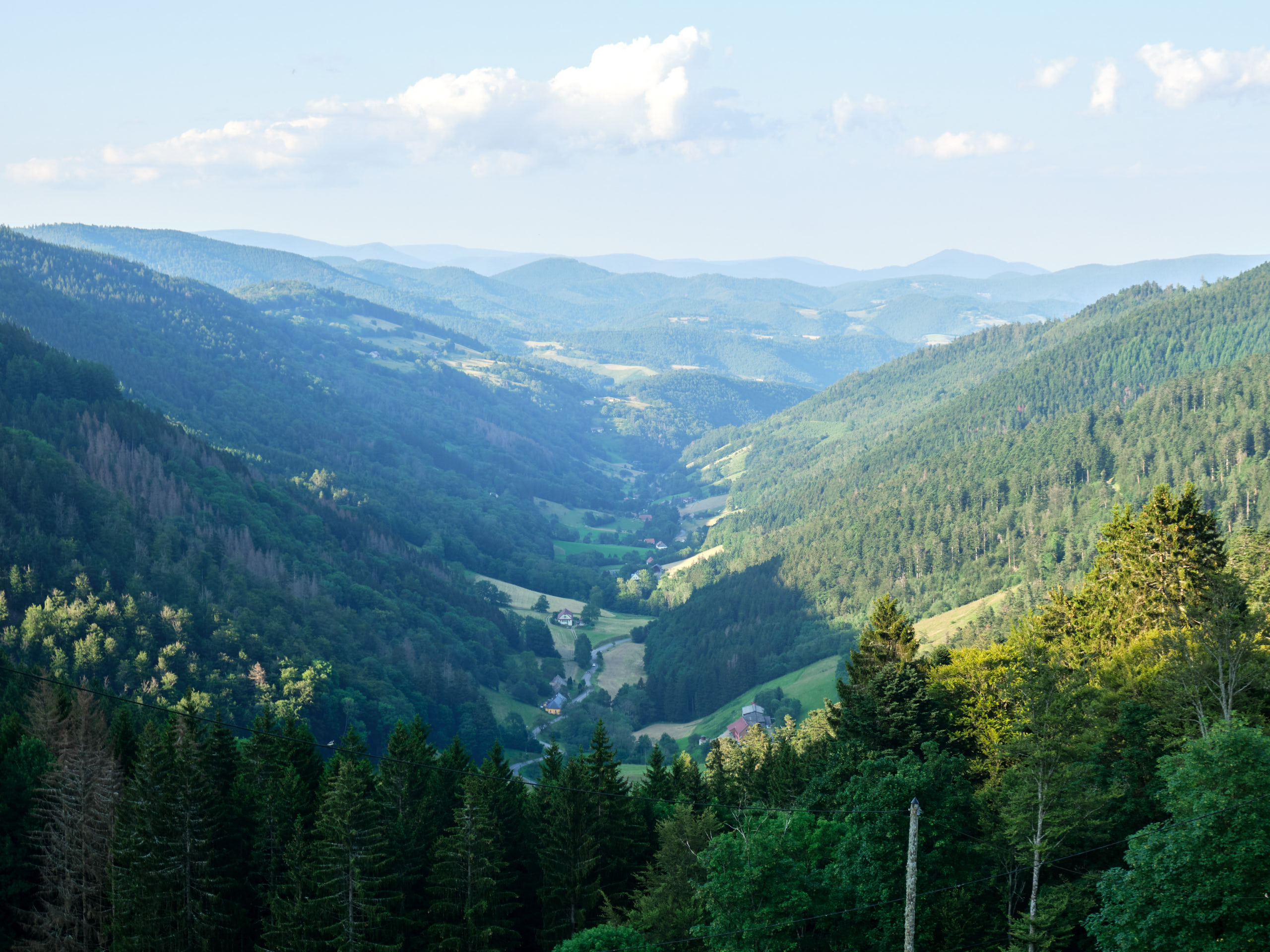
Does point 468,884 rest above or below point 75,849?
below

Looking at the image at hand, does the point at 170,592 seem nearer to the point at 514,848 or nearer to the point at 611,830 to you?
the point at 514,848

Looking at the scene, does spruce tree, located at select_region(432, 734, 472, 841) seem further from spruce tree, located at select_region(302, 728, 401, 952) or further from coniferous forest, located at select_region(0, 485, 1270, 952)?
spruce tree, located at select_region(302, 728, 401, 952)

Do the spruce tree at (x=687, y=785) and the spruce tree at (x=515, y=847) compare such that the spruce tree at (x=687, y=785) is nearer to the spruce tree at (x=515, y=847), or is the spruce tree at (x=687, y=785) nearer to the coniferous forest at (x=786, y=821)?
the coniferous forest at (x=786, y=821)

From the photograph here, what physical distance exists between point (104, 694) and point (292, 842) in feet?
159

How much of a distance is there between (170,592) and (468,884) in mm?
118148

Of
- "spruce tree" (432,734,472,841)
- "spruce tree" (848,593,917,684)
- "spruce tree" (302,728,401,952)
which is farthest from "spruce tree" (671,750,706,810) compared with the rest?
"spruce tree" (302,728,401,952)

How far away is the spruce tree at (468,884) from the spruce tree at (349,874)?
2.90 metres

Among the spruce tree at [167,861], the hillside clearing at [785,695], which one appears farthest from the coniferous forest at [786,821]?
the hillside clearing at [785,695]

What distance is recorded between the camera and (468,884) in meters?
47.5

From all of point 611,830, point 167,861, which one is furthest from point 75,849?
point 611,830

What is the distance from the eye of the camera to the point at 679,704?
19450 cm

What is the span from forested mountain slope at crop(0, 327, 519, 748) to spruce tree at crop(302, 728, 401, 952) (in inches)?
2396

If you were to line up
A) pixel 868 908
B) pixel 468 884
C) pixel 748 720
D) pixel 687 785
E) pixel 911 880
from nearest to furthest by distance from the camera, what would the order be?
pixel 911 880 < pixel 868 908 < pixel 468 884 < pixel 687 785 < pixel 748 720

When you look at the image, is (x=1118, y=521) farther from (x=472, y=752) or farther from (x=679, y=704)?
(x=679, y=704)
